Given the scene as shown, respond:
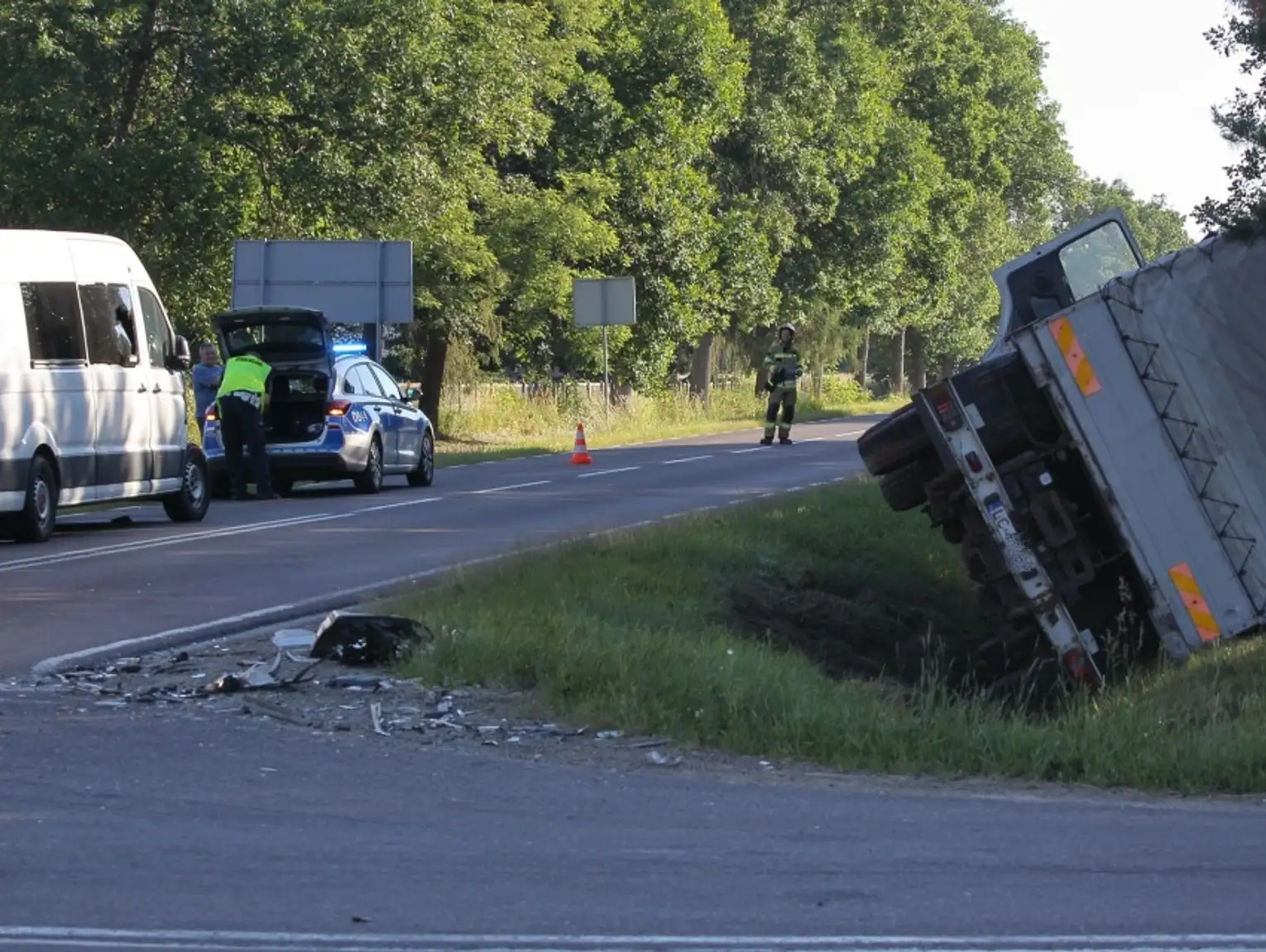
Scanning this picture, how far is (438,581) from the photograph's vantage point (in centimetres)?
1327

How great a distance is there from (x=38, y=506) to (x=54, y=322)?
5.14 ft

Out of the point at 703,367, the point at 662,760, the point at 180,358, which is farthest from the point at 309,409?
the point at 703,367

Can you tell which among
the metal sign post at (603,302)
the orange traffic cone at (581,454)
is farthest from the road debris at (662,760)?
the metal sign post at (603,302)

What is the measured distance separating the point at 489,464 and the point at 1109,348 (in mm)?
18661

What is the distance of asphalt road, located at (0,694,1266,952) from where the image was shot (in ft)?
18.4

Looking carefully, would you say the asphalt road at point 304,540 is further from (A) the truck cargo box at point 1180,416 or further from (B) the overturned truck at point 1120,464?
(A) the truck cargo box at point 1180,416

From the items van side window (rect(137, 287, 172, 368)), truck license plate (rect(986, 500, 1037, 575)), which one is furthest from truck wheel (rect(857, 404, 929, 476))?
van side window (rect(137, 287, 172, 368))

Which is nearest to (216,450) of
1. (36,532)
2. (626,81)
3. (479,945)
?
(36,532)

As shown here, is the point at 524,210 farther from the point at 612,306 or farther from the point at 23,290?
the point at 23,290

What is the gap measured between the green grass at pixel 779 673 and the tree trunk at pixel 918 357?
6760cm

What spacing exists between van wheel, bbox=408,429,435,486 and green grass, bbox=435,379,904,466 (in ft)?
23.7

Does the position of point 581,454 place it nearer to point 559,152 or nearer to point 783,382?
point 783,382

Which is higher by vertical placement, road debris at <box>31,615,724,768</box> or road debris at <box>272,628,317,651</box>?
road debris at <box>272,628,317,651</box>

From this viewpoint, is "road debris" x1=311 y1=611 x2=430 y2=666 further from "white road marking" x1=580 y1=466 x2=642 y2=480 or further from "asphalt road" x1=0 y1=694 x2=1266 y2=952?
"white road marking" x1=580 y1=466 x2=642 y2=480
